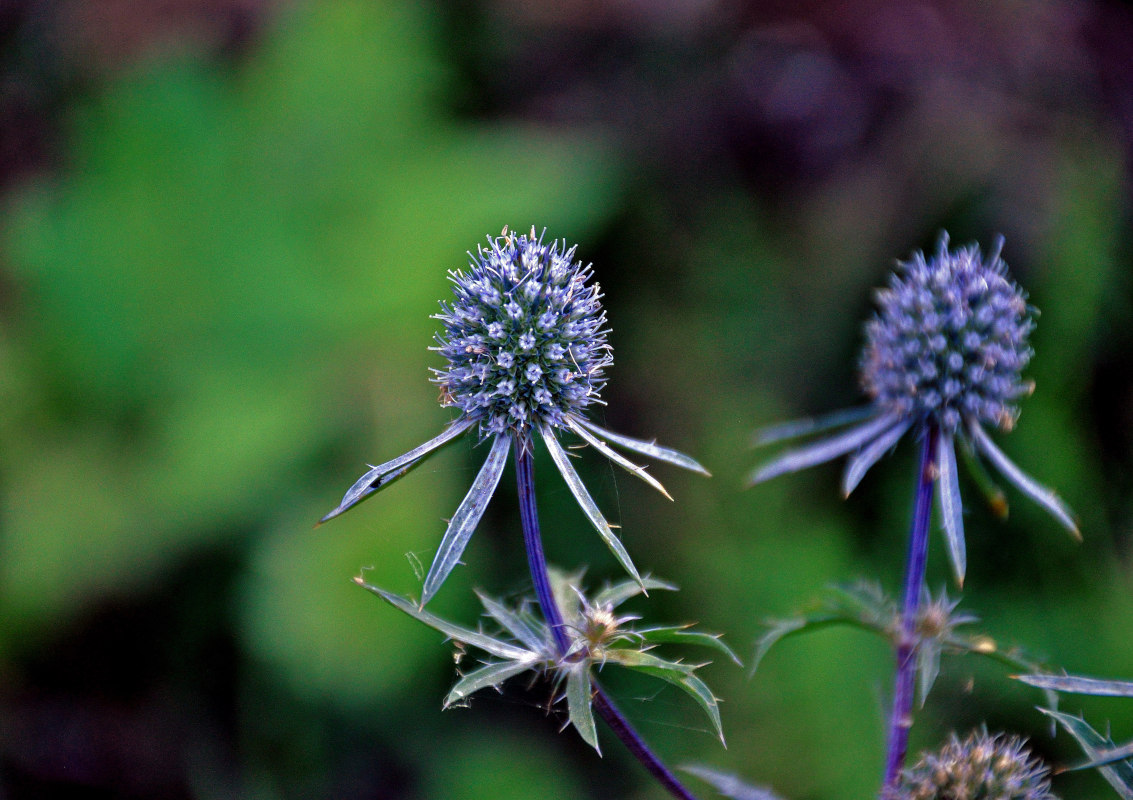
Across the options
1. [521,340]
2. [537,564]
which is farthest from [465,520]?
[521,340]

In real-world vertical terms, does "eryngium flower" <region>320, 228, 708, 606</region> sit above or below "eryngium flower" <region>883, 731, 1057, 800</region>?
above

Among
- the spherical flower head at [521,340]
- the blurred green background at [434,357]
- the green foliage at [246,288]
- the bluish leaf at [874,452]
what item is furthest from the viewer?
the green foliage at [246,288]

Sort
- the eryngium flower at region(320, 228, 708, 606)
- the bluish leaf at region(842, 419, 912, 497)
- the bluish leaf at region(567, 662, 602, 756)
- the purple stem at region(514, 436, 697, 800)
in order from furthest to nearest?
the bluish leaf at region(842, 419, 912, 497) < the eryngium flower at region(320, 228, 708, 606) < the purple stem at region(514, 436, 697, 800) < the bluish leaf at region(567, 662, 602, 756)

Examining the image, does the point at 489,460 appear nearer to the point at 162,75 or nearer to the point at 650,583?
the point at 650,583

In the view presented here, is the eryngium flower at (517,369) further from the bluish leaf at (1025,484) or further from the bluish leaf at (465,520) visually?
the bluish leaf at (1025,484)

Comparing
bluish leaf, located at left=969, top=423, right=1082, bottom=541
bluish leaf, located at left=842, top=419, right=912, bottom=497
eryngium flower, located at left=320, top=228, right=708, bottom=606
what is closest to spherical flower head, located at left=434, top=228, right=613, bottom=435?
eryngium flower, located at left=320, top=228, right=708, bottom=606

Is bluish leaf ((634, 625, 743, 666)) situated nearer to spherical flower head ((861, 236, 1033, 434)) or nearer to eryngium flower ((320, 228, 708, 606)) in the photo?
eryngium flower ((320, 228, 708, 606))

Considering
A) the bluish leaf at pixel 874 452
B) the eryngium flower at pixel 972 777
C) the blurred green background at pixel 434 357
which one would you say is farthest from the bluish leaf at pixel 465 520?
the blurred green background at pixel 434 357
